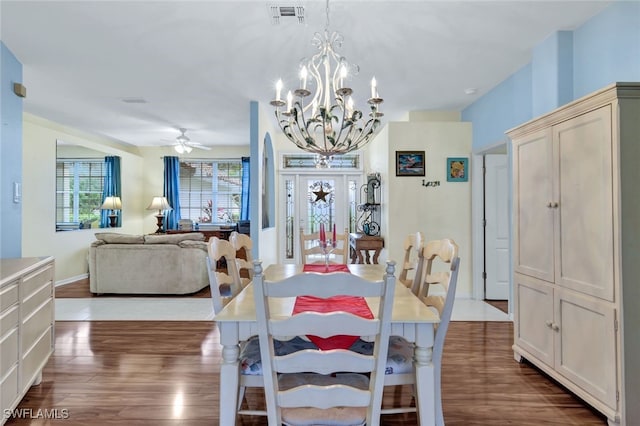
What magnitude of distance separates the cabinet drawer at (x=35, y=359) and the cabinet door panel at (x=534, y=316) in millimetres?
3222

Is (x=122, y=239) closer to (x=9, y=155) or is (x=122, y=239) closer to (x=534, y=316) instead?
(x=9, y=155)

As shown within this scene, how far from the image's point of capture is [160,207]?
24.1 feet

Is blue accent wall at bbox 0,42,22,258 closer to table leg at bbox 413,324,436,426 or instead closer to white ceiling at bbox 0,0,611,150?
white ceiling at bbox 0,0,611,150

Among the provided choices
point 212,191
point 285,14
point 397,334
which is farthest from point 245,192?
point 397,334

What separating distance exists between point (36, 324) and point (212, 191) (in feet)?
19.9

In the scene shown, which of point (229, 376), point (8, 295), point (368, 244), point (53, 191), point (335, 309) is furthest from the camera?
point (53, 191)

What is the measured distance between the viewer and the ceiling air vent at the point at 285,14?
249cm

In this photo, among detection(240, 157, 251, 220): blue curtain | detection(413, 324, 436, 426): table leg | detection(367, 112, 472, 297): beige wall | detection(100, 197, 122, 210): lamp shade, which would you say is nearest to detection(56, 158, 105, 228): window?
detection(100, 197, 122, 210): lamp shade

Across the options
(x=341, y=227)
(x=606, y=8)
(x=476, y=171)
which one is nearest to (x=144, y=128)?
(x=341, y=227)

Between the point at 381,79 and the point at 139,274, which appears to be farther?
the point at 139,274

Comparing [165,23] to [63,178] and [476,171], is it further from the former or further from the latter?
[63,178]

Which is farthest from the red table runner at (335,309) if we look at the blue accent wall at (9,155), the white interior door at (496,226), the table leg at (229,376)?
the white interior door at (496,226)

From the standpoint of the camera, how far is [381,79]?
12.6 ft

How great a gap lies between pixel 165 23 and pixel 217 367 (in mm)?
2628
